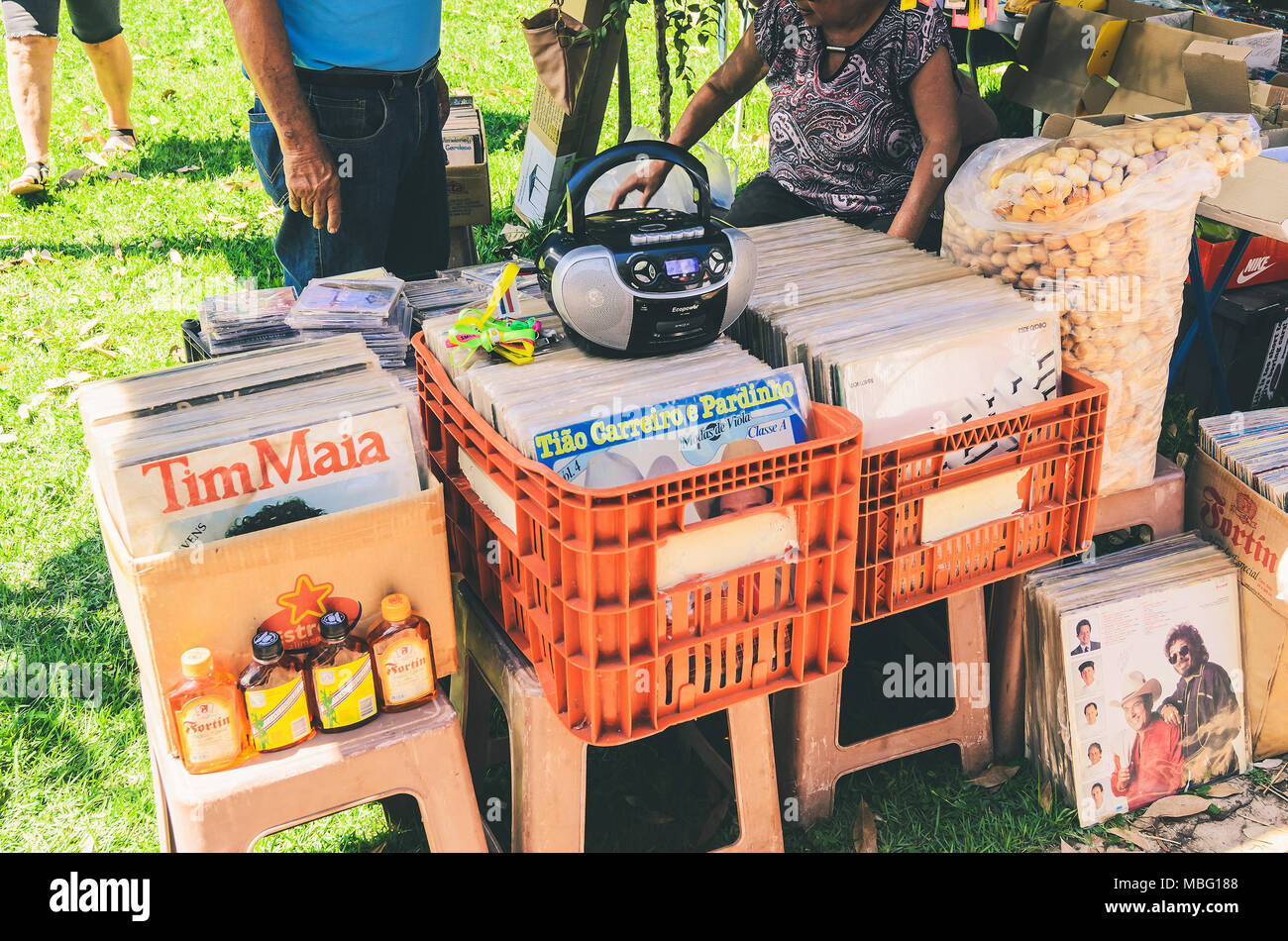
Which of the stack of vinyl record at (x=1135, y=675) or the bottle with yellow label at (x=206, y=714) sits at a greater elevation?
the bottle with yellow label at (x=206, y=714)

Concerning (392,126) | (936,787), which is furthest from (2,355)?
(936,787)

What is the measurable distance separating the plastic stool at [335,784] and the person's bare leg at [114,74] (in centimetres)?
534

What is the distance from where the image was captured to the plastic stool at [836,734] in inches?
96.0

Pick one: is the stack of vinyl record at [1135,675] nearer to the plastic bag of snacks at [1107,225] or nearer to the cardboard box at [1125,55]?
the plastic bag of snacks at [1107,225]

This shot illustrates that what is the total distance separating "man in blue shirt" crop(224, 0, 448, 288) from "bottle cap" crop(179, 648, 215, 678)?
1.40m

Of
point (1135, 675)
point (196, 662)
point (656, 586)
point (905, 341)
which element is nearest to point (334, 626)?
point (196, 662)

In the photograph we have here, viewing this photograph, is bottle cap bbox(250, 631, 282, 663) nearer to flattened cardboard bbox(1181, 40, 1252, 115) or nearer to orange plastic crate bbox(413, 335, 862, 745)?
orange plastic crate bbox(413, 335, 862, 745)

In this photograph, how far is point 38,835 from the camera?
2463mm

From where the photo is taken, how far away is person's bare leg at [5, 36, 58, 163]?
18.1 ft

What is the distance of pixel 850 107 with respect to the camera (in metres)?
3.12

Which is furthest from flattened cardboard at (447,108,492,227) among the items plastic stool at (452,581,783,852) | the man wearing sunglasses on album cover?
the man wearing sunglasses on album cover

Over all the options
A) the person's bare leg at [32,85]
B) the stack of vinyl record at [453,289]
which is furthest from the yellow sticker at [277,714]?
the person's bare leg at [32,85]

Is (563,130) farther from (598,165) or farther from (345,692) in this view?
(345,692)
